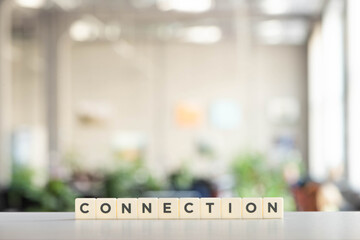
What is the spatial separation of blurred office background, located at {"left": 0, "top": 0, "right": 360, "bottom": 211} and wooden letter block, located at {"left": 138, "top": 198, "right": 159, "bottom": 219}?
13492mm

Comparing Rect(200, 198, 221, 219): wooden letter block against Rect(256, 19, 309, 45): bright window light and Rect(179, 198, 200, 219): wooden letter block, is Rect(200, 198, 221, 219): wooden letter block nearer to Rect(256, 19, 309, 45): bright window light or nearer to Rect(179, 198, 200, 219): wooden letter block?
Rect(179, 198, 200, 219): wooden letter block

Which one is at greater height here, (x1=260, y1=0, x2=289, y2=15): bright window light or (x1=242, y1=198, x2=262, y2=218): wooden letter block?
(x1=260, y1=0, x2=289, y2=15): bright window light

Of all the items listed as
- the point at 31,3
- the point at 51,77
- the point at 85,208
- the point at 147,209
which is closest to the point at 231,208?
the point at 147,209

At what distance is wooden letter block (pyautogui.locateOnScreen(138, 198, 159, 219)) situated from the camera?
1.35m

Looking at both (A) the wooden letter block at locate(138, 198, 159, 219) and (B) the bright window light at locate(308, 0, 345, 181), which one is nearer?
(A) the wooden letter block at locate(138, 198, 159, 219)

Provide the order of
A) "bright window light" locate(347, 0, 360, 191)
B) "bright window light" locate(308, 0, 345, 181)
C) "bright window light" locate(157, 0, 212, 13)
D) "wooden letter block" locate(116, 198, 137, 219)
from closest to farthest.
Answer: "wooden letter block" locate(116, 198, 137, 219) < "bright window light" locate(347, 0, 360, 191) < "bright window light" locate(308, 0, 345, 181) < "bright window light" locate(157, 0, 212, 13)

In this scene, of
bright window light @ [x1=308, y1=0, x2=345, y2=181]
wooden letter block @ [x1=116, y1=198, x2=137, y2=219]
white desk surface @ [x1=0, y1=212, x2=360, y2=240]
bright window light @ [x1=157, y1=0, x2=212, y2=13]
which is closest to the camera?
white desk surface @ [x1=0, y1=212, x2=360, y2=240]

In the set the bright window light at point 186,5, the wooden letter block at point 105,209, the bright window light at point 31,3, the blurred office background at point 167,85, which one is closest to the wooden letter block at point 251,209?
the wooden letter block at point 105,209

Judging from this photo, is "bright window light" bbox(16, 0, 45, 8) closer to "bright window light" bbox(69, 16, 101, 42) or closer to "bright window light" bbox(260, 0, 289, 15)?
"bright window light" bbox(69, 16, 101, 42)

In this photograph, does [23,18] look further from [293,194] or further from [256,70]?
[293,194]

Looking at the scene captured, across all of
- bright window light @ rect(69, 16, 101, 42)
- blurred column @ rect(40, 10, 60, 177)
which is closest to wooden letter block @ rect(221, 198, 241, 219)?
blurred column @ rect(40, 10, 60, 177)

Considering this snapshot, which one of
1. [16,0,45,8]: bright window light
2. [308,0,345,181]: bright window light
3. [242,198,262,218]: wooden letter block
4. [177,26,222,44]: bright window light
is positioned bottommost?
[242,198,262,218]: wooden letter block

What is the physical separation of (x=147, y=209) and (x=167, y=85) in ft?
53.3

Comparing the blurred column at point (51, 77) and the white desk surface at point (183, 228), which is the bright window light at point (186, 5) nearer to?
the blurred column at point (51, 77)
